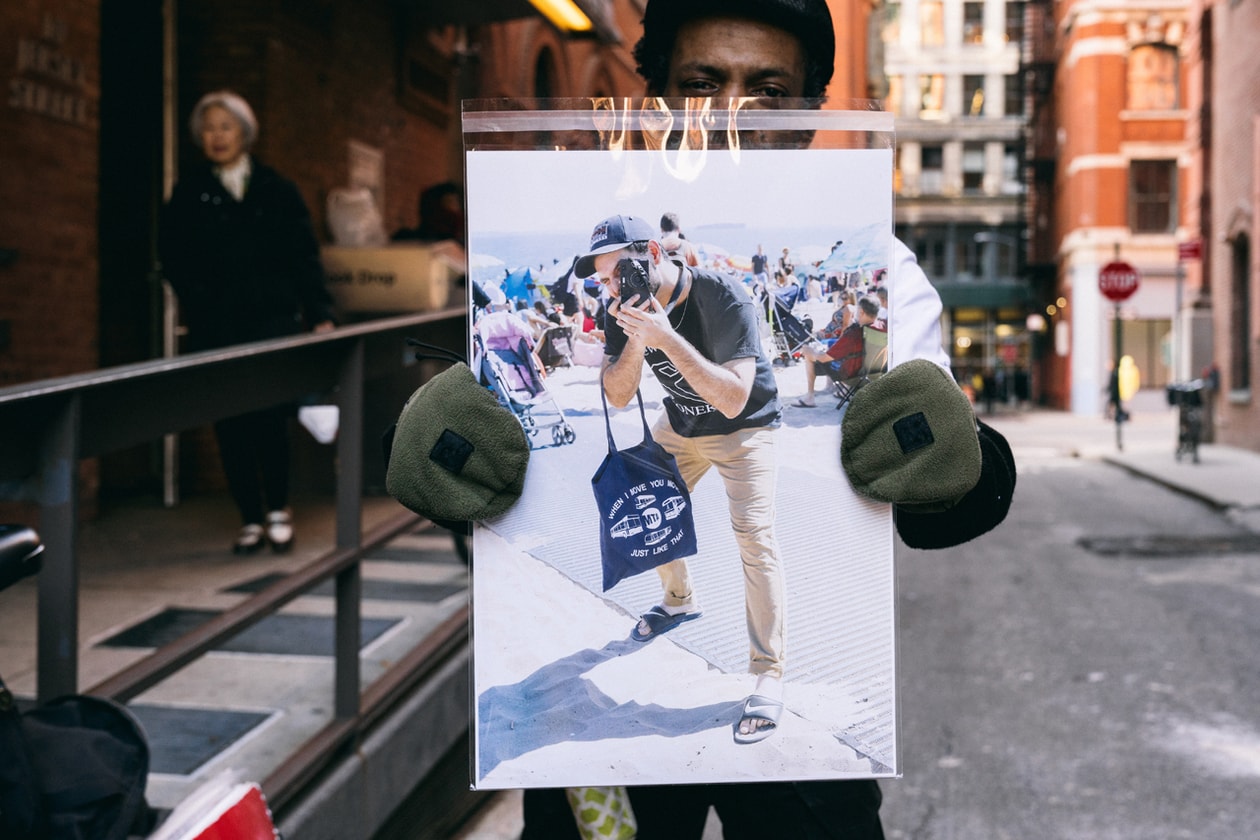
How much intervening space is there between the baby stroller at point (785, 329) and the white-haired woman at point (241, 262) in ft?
13.8

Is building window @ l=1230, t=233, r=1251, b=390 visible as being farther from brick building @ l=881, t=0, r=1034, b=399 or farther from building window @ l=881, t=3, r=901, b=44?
building window @ l=881, t=3, r=901, b=44

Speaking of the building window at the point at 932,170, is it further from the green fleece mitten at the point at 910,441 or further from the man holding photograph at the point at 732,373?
the green fleece mitten at the point at 910,441

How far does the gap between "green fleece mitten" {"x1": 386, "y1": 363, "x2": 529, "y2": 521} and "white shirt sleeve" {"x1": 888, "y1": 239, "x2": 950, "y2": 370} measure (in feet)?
1.59

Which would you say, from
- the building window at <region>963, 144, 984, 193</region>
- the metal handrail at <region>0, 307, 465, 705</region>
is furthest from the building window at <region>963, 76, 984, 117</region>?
the metal handrail at <region>0, 307, 465, 705</region>

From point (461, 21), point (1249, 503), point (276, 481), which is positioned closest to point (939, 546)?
point (276, 481)

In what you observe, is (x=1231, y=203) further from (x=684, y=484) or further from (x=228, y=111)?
(x=684, y=484)

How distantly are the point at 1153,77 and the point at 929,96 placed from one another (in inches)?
681

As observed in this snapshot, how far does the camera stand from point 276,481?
5.24 metres

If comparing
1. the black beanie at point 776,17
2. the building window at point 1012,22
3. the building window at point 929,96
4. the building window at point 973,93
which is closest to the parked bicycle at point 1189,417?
the black beanie at point 776,17

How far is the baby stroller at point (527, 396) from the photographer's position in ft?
4.25

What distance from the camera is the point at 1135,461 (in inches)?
627

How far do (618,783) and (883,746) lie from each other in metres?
0.31

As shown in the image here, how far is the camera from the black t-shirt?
4.21 ft

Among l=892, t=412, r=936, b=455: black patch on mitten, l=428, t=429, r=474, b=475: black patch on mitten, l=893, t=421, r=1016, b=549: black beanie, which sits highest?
l=892, t=412, r=936, b=455: black patch on mitten
